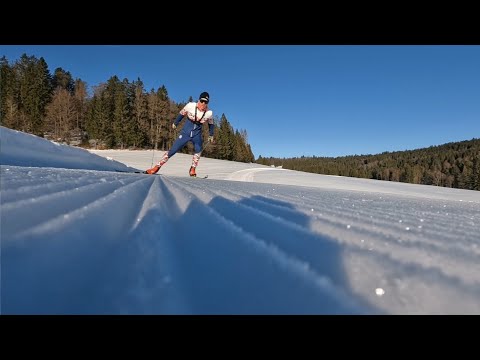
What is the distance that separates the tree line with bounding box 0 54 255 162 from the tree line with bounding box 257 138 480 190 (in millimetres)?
54108

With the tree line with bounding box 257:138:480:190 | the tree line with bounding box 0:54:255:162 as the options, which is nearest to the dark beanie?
the tree line with bounding box 0:54:255:162

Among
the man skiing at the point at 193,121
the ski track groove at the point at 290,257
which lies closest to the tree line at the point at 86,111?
the man skiing at the point at 193,121

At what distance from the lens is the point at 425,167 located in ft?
372

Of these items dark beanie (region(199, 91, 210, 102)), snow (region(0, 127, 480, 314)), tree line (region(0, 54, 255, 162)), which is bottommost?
snow (region(0, 127, 480, 314))

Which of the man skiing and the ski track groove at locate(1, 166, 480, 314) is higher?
the man skiing

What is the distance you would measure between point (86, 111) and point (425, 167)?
383 ft

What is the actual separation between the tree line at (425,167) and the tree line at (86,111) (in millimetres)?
54108

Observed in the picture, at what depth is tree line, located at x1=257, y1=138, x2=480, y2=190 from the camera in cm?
9194

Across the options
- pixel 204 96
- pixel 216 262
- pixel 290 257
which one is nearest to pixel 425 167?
pixel 204 96

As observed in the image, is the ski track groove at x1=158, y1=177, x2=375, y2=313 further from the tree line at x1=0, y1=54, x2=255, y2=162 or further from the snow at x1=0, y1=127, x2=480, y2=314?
the tree line at x1=0, y1=54, x2=255, y2=162

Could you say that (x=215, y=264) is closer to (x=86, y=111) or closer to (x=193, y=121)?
(x=193, y=121)

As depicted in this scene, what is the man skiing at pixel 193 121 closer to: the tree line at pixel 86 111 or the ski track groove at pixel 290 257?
the ski track groove at pixel 290 257
